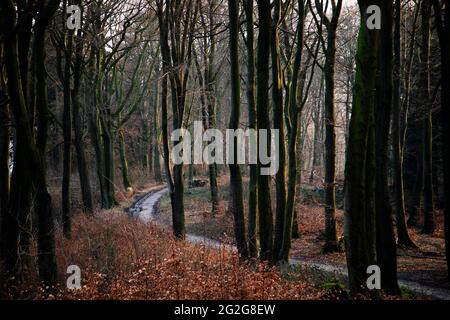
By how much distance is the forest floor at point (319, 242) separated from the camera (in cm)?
1027

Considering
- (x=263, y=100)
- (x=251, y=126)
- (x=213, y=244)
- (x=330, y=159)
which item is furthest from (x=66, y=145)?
(x=330, y=159)

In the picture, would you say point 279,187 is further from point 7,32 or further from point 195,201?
point 195,201

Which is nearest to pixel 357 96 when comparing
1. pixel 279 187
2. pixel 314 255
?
pixel 279 187

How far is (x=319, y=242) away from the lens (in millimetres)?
16391

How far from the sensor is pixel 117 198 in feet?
88.2

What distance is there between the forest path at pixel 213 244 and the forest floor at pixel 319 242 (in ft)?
0.07

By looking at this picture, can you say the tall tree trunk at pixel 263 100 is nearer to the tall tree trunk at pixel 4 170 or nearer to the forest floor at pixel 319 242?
the forest floor at pixel 319 242

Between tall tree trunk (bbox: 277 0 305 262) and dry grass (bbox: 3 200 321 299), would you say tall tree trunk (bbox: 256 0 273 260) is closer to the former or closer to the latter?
tall tree trunk (bbox: 277 0 305 262)

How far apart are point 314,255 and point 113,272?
818 cm

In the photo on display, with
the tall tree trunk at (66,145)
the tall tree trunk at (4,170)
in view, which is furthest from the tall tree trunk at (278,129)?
the tall tree trunk at (66,145)

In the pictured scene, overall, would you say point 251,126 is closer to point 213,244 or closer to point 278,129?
point 278,129

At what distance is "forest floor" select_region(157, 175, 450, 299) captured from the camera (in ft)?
33.7

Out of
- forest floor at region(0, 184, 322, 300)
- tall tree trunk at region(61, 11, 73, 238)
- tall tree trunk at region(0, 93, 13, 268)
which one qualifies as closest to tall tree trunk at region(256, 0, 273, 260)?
forest floor at region(0, 184, 322, 300)

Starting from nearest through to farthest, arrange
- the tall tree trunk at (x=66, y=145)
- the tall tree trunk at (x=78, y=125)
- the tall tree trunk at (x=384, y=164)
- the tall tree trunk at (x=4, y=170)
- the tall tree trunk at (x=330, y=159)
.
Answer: the tall tree trunk at (x=384, y=164) < the tall tree trunk at (x=4, y=170) < the tall tree trunk at (x=66, y=145) < the tall tree trunk at (x=330, y=159) < the tall tree trunk at (x=78, y=125)
